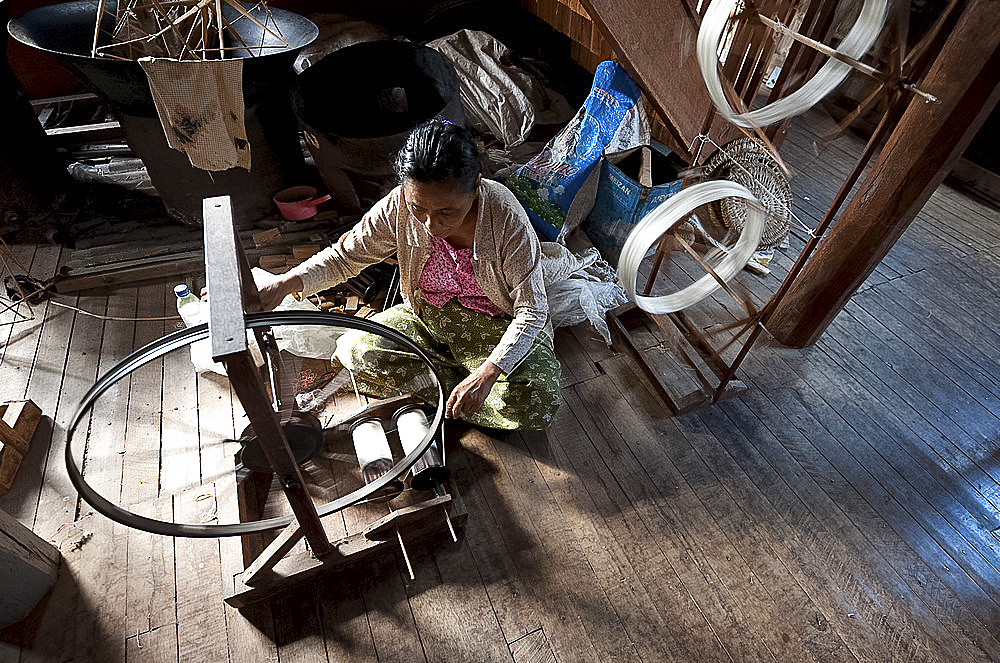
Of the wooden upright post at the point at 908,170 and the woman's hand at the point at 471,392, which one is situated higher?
the wooden upright post at the point at 908,170

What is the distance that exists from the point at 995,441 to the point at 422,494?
2.17m

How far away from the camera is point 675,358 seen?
2291 millimetres

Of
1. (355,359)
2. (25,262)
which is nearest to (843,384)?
(355,359)

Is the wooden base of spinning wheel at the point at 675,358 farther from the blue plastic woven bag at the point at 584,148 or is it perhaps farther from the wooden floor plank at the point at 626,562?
the blue plastic woven bag at the point at 584,148

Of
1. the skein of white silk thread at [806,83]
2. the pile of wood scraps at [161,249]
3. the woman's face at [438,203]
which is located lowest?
the pile of wood scraps at [161,249]

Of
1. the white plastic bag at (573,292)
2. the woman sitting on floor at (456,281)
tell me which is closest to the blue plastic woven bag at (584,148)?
the white plastic bag at (573,292)

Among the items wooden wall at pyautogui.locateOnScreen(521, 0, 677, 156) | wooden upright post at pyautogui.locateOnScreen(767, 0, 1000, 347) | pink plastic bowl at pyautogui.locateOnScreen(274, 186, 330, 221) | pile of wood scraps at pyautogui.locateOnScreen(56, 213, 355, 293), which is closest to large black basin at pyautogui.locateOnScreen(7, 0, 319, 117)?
pink plastic bowl at pyautogui.locateOnScreen(274, 186, 330, 221)

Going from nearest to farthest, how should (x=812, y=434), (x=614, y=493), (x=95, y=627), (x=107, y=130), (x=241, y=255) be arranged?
(x=241, y=255), (x=95, y=627), (x=614, y=493), (x=812, y=434), (x=107, y=130)

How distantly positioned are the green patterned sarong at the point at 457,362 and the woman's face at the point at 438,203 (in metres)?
0.50

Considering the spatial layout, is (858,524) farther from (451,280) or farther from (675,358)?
(451,280)

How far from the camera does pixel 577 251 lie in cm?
268

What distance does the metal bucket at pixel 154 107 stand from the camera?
A: 226 cm

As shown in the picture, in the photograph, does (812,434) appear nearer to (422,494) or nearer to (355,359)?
(422,494)

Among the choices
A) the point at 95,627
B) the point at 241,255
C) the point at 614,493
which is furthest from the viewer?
the point at 614,493
